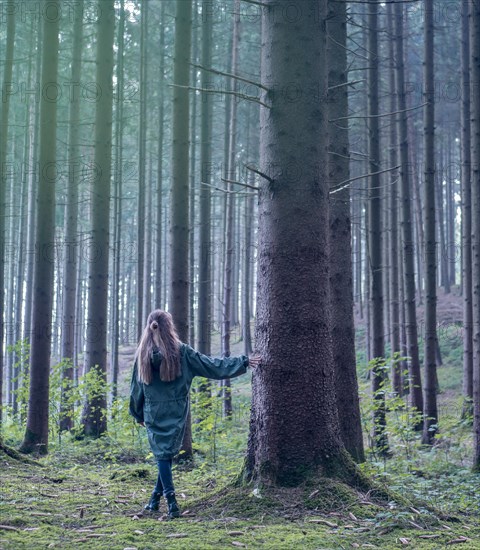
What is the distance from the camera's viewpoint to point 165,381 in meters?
6.13

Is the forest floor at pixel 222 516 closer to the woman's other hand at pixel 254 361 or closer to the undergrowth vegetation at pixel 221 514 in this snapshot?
the undergrowth vegetation at pixel 221 514

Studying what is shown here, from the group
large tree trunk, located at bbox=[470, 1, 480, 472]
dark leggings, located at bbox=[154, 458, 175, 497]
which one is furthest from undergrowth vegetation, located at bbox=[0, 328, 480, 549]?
large tree trunk, located at bbox=[470, 1, 480, 472]

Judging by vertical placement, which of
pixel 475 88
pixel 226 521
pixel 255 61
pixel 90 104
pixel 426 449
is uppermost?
pixel 255 61

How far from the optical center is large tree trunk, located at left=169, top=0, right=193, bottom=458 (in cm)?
1045

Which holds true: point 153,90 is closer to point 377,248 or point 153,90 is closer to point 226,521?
point 377,248

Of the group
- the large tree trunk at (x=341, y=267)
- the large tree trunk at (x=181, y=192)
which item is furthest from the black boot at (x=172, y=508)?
the large tree trunk at (x=181, y=192)

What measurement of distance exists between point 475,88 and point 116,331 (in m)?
13.9

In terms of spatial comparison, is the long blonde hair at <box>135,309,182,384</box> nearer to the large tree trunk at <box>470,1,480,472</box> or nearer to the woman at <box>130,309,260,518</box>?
the woman at <box>130,309,260,518</box>

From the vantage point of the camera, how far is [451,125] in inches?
1289

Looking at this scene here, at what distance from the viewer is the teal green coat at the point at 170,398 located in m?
6.04

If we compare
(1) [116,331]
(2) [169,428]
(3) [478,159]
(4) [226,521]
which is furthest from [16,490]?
(1) [116,331]

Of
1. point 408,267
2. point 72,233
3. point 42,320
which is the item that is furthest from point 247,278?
point 42,320

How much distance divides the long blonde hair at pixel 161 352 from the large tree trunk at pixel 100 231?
7610 mm

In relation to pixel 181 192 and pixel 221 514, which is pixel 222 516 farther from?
pixel 181 192
